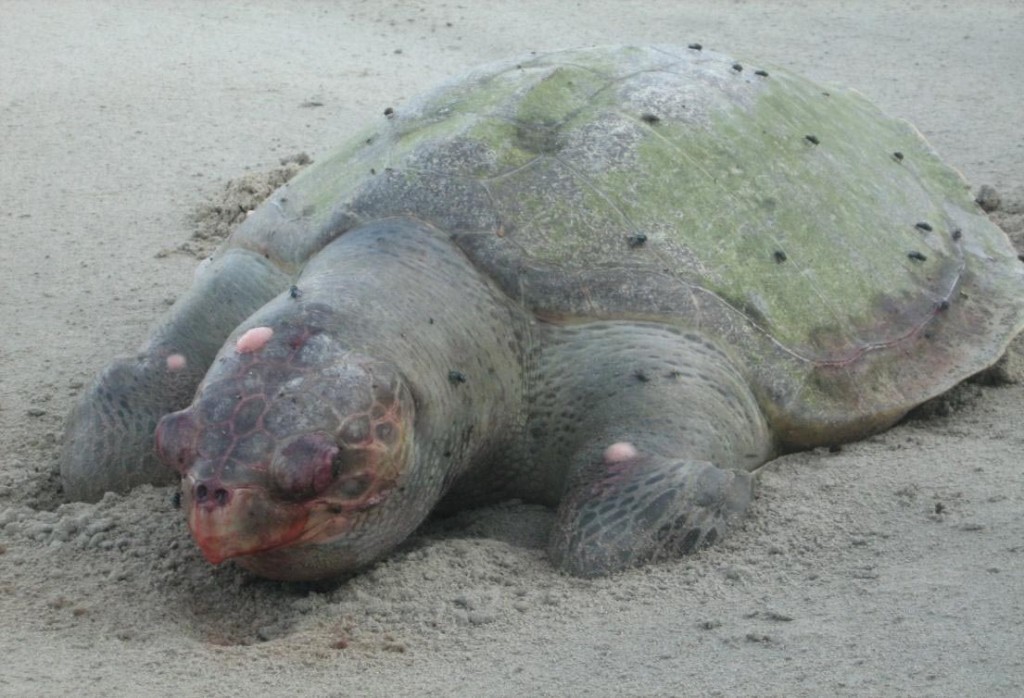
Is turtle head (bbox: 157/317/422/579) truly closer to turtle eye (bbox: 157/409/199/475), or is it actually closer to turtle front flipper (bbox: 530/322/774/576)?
turtle eye (bbox: 157/409/199/475)

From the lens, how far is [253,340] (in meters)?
3.33

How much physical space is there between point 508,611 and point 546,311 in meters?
1.04

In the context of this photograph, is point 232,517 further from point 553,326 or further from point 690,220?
point 690,220

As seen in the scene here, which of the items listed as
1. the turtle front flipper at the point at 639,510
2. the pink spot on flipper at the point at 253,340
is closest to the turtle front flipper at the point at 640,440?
the turtle front flipper at the point at 639,510

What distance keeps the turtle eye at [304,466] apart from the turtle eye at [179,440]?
197 millimetres

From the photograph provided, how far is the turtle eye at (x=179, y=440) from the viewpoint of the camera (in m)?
3.14

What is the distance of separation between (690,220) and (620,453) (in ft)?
2.91

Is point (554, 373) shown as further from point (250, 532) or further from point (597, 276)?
point (250, 532)

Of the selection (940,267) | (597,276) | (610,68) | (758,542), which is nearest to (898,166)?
(940,267)

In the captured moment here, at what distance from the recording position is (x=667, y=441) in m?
3.82

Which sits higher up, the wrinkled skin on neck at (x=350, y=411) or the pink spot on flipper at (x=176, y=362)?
the wrinkled skin on neck at (x=350, y=411)

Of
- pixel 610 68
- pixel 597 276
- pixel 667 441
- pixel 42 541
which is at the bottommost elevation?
pixel 42 541

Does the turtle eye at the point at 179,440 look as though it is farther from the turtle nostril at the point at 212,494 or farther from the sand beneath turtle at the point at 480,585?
the sand beneath turtle at the point at 480,585

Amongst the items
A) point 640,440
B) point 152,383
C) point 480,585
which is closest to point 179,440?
point 480,585
